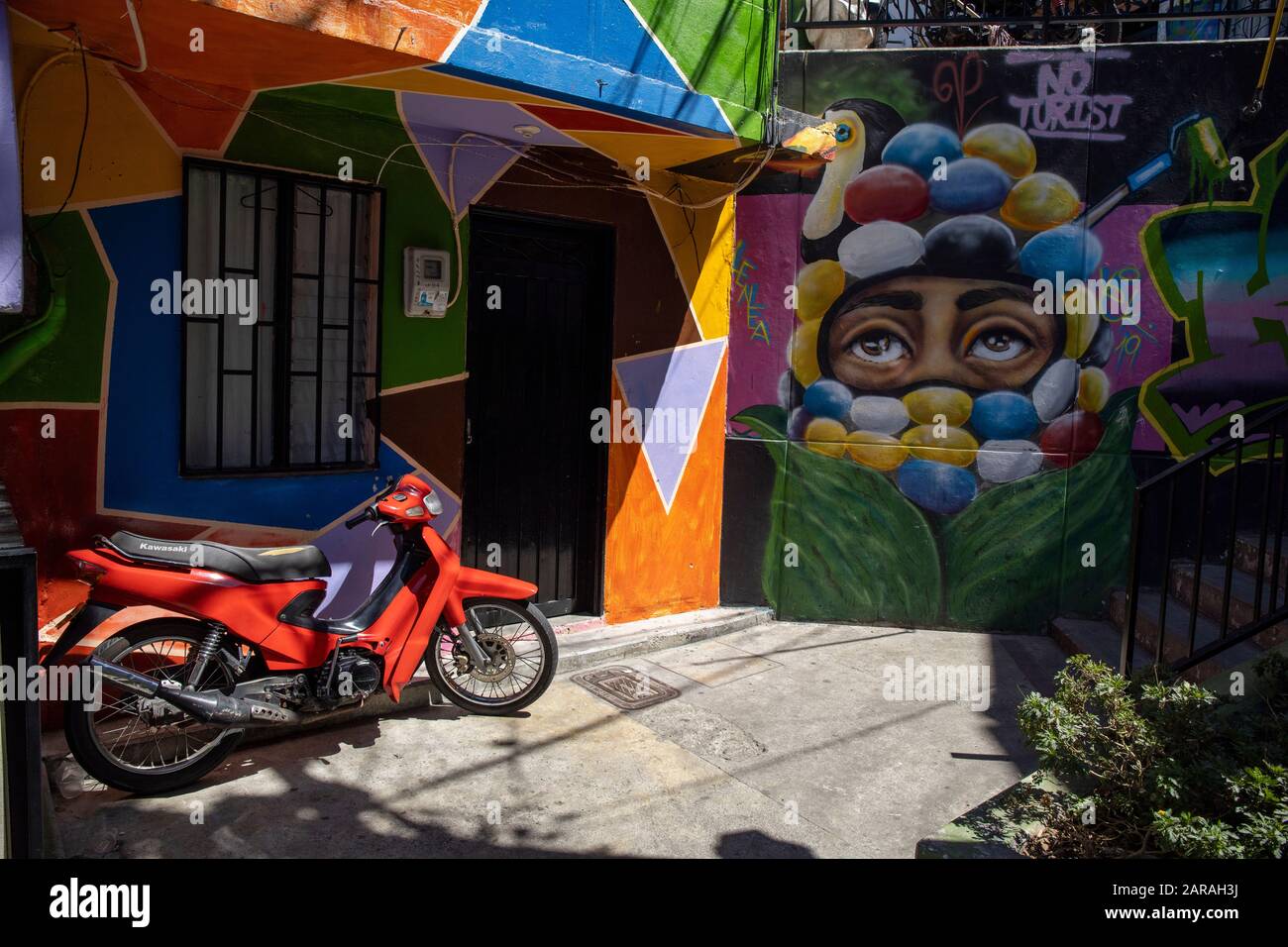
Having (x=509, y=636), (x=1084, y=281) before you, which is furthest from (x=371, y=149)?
(x=1084, y=281)

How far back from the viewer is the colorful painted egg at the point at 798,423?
779 cm

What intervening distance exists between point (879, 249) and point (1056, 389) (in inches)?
70.3

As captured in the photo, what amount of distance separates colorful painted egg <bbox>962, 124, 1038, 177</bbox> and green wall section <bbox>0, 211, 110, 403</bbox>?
616 centimetres

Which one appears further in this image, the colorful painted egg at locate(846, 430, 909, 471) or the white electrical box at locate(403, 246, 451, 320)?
the colorful painted egg at locate(846, 430, 909, 471)

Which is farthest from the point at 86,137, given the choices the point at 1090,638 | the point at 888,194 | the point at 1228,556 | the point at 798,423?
the point at 1090,638

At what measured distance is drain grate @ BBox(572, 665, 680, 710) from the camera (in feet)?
19.5

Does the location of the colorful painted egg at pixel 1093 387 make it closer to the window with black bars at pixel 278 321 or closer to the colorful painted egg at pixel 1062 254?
the colorful painted egg at pixel 1062 254

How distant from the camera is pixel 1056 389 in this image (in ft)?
24.6

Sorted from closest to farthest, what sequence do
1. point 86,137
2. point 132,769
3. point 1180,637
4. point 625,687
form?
1. point 132,769
2. point 86,137
3. point 1180,637
4. point 625,687

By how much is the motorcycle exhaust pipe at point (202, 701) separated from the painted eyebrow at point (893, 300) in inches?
207

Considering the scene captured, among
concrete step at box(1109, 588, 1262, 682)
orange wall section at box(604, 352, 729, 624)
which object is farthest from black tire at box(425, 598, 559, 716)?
concrete step at box(1109, 588, 1262, 682)

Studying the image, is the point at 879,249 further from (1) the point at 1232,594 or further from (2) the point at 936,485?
(1) the point at 1232,594

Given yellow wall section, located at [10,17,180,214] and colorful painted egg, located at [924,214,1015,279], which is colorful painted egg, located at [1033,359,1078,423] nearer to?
colorful painted egg, located at [924,214,1015,279]

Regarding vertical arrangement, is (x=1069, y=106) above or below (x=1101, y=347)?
above
